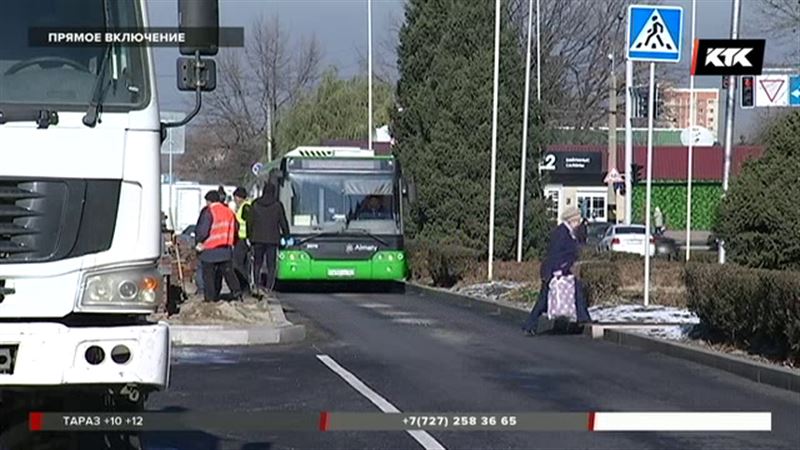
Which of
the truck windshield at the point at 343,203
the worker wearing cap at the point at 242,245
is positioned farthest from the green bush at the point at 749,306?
the truck windshield at the point at 343,203

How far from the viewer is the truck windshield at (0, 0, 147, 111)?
8188 millimetres

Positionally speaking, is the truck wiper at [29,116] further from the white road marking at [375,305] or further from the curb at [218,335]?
the white road marking at [375,305]

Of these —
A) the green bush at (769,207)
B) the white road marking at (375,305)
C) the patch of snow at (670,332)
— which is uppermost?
the green bush at (769,207)

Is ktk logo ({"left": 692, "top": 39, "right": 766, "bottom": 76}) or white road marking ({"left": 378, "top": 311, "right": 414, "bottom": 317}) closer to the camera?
ktk logo ({"left": 692, "top": 39, "right": 766, "bottom": 76})

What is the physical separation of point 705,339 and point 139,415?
11.3 metres

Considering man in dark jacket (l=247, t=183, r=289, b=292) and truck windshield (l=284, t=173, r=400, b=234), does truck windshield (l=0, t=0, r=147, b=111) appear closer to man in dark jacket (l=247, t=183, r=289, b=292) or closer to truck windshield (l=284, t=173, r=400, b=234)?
man in dark jacket (l=247, t=183, r=289, b=292)

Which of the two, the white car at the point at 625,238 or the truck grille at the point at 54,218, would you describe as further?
the white car at the point at 625,238

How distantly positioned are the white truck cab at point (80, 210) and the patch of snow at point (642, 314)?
13288 millimetres

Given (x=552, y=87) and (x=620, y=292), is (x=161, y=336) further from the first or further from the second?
(x=552, y=87)

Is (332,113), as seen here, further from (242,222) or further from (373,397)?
(373,397)

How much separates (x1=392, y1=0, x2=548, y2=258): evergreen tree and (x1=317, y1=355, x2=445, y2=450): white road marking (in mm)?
21186

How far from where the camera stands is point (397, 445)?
10938 mm

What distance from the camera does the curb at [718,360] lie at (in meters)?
14.6

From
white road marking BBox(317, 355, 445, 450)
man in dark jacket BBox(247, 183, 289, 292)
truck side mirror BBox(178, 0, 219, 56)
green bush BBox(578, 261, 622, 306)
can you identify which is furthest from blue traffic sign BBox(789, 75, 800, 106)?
truck side mirror BBox(178, 0, 219, 56)
